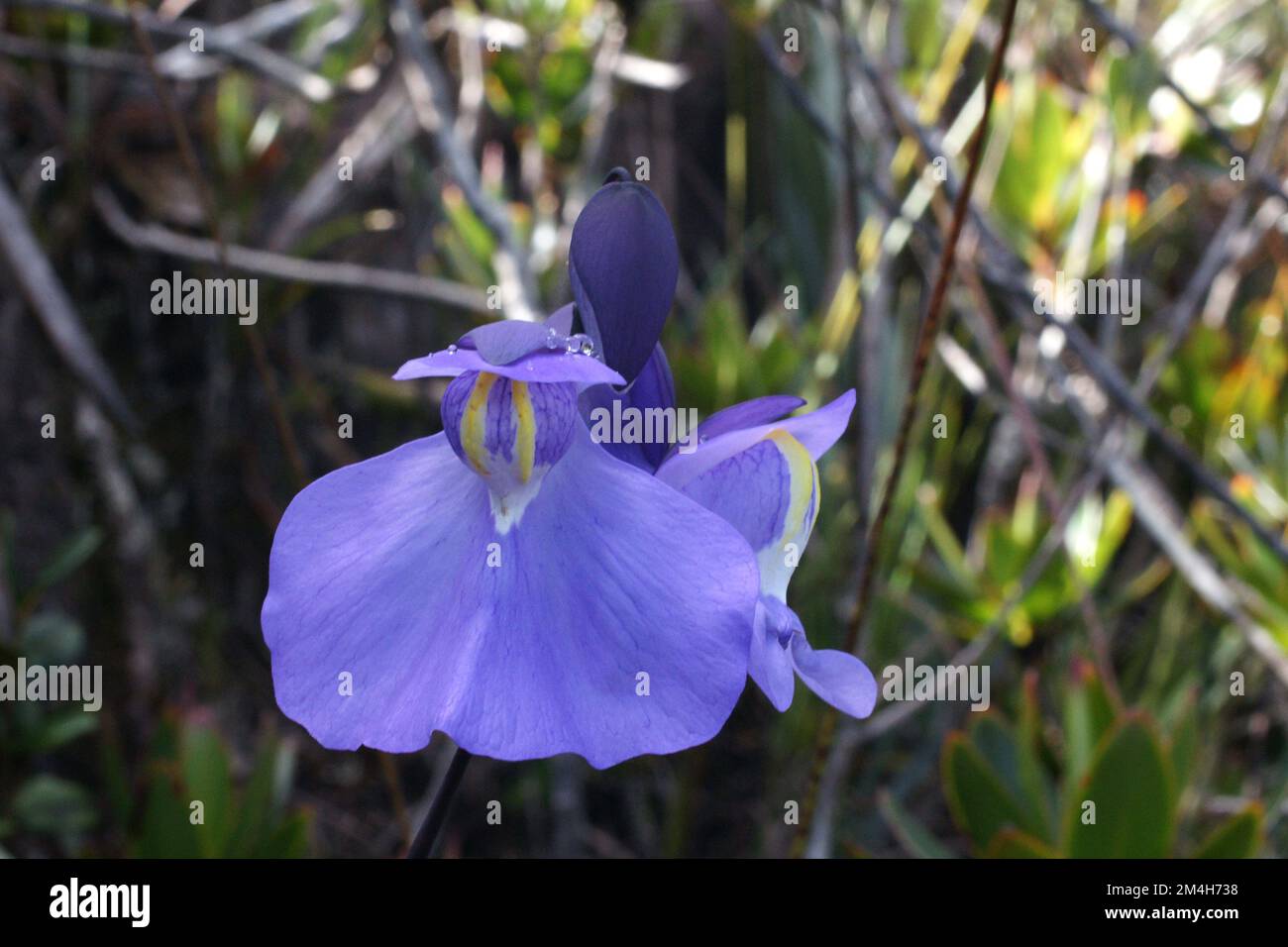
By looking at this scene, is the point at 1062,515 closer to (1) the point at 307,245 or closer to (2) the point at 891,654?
(2) the point at 891,654

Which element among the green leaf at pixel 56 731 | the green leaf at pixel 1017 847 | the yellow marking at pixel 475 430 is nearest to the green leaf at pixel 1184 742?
the green leaf at pixel 1017 847

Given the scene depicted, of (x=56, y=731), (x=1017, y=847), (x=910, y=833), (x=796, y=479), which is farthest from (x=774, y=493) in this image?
(x=56, y=731)

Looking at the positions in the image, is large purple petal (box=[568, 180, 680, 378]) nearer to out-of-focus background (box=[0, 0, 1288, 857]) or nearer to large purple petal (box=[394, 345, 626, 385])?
large purple petal (box=[394, 345, 626, 385])

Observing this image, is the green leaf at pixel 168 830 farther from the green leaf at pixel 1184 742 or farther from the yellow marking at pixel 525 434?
the green leaf at pixel 1184 742

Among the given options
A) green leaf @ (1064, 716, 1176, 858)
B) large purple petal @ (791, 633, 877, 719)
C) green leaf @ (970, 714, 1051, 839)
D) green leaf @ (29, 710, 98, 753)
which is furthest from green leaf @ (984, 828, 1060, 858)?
green leaf @ (29, 710, 98, 753)

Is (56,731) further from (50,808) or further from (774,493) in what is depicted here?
(774,493)
